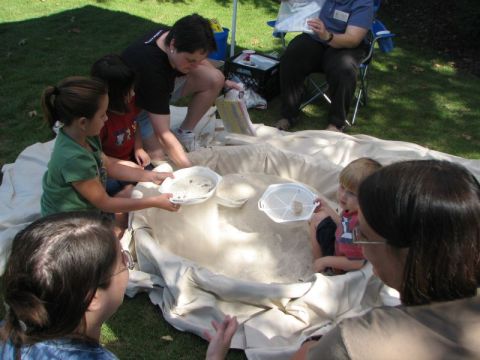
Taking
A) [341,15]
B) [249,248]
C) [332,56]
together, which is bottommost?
[249,248]

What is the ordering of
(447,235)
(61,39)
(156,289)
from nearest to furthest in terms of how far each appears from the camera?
(447,235)
(156,289)
(61,39)

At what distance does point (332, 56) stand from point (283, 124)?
2.23 ft

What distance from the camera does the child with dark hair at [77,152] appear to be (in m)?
2.03

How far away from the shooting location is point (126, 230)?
101 inches

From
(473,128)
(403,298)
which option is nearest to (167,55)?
(403,298)

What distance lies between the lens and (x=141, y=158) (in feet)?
9.62

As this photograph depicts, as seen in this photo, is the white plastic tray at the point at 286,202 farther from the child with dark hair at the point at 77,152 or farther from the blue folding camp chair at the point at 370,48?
the blue folding camp chair at the point at 370,48

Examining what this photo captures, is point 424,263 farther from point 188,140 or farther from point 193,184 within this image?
point 188,140

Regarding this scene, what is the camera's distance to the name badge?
12.4 ft

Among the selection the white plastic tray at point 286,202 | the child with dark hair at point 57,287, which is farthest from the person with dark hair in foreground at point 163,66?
the child with dark hair at point 57,287

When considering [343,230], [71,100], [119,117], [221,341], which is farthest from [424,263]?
[119,117]

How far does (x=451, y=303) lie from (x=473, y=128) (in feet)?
11.3

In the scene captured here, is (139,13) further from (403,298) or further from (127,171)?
(403,298)

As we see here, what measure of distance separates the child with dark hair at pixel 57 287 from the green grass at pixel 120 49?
3.16 ft
